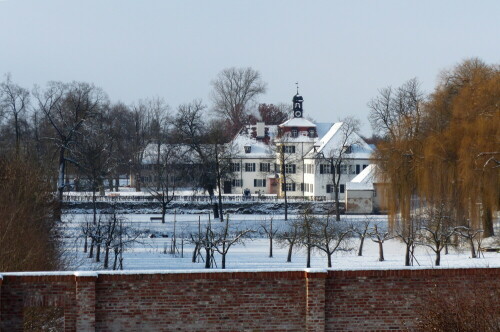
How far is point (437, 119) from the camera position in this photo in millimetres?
42312

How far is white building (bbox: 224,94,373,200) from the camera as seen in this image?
253 feet

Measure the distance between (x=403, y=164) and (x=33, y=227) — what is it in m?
21.1

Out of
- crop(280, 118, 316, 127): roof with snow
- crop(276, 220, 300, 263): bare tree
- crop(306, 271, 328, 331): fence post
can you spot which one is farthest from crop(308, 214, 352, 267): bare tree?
crop(280, 118, 316, 127): roof with snow

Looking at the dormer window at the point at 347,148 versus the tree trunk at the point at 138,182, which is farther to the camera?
the tree trunk at the point at 138,182

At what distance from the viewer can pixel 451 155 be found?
40.7 metres

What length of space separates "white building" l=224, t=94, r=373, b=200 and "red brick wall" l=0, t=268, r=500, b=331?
54.9 meters

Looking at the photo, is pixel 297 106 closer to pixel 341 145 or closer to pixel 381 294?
pixel 341 145

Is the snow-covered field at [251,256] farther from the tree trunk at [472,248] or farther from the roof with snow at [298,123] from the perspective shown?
the roof with snow at [298,123]

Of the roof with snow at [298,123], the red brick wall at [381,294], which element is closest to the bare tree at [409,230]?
the red brick wall at [381,294]

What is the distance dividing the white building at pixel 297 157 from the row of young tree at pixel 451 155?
2883 centimetres

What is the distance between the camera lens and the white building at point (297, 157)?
77.1m


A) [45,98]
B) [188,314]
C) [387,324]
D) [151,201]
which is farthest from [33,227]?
[45,98]

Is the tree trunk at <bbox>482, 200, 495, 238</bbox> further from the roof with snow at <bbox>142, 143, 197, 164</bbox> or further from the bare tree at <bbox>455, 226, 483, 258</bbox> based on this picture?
the roof with snow at <bbox>142, 143, 197, 164</bbox>

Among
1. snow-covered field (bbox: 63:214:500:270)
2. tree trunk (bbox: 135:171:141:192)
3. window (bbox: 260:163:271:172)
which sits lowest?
snow-covered field (bbox: 63:214:500:270)
